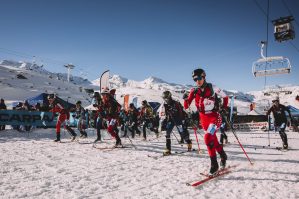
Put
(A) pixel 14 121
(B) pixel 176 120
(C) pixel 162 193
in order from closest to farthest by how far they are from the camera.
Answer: (C) pixel 162 193
(B) pixel 176 120
(A) pixel 14 121

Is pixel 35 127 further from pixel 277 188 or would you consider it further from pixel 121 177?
pixel 277 188

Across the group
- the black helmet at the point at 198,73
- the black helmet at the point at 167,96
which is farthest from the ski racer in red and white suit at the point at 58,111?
the black helmet at the point at 198,73

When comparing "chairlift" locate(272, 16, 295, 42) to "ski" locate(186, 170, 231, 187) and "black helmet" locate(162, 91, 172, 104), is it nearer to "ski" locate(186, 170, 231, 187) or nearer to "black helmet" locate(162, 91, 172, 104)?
"black helmet" locate(162, 91, 172, 104)

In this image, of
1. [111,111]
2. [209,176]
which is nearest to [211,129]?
[209,176]

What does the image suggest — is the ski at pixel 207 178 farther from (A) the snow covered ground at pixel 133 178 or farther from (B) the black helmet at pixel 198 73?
(B) the black helmet at pixel 198 73

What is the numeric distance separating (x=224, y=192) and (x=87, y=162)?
410 centimetres

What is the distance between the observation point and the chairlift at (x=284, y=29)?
66.3 feet

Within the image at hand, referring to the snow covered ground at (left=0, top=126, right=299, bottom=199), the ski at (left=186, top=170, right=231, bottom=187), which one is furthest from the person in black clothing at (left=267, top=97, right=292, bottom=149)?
the ski at (left=186, top=170, right=231, bottom=187)

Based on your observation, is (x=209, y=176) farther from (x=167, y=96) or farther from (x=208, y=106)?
(x=167, y=96)

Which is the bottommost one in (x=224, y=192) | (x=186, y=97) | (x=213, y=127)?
(x=224, y=192)

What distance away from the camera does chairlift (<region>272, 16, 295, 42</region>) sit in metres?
20.2

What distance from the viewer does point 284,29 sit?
2036 centimetres

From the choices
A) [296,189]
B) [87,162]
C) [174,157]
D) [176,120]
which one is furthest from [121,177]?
[176,120]

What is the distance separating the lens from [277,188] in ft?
16.0
